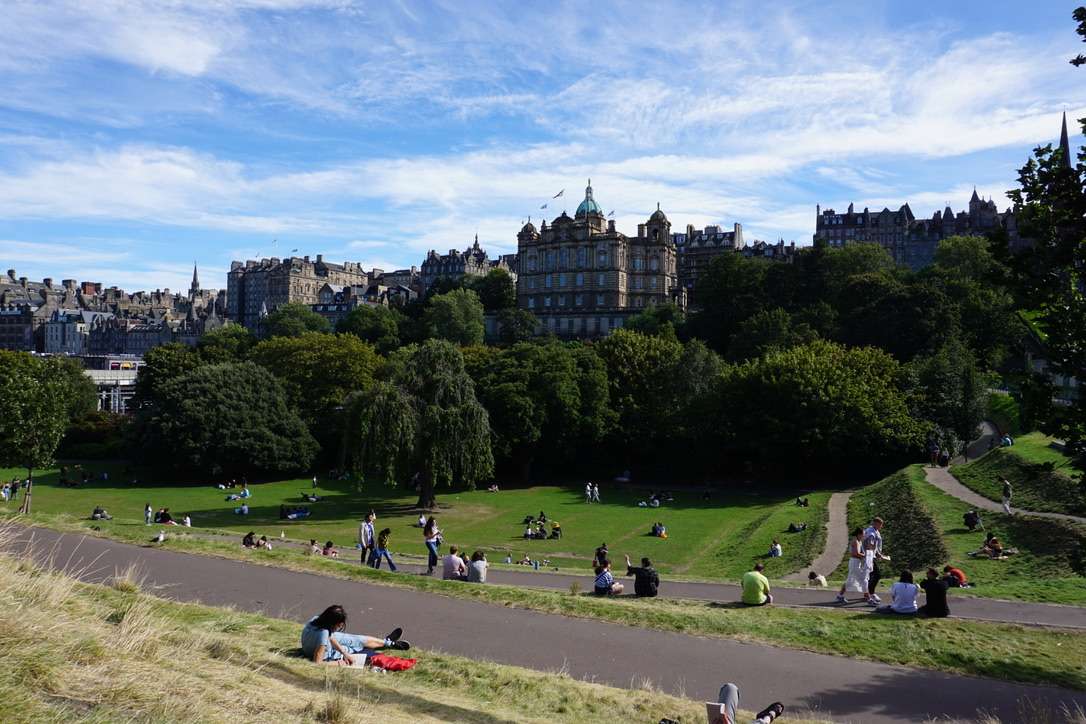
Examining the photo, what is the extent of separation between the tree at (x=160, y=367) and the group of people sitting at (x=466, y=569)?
5639 cm

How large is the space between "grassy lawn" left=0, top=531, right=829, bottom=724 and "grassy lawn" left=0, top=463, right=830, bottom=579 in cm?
1412

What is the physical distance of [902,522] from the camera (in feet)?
94.9

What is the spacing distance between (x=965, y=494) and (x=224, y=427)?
132ft

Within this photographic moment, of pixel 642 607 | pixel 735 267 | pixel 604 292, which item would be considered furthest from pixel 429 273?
pixel 642 607

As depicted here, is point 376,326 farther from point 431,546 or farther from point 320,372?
point 431,546

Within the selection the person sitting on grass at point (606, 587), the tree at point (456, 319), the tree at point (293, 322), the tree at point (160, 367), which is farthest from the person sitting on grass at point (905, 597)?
the tree at point (293, 322)

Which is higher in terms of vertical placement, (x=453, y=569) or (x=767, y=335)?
(x=767, y=335)

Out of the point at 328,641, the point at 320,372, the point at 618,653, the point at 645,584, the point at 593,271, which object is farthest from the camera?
the point at 593,271

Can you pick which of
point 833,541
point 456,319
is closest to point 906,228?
point 456,319

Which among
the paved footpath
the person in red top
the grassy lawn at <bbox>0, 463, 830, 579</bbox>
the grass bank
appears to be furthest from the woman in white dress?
the grassy lawn at <bbox>0, 463, 830, 579</bbox>

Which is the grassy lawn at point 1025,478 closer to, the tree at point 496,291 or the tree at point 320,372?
the tree at point 320,372

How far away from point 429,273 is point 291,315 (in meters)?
64.4

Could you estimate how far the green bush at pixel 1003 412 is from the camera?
1822 inches

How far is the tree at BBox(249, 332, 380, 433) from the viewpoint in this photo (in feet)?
193
